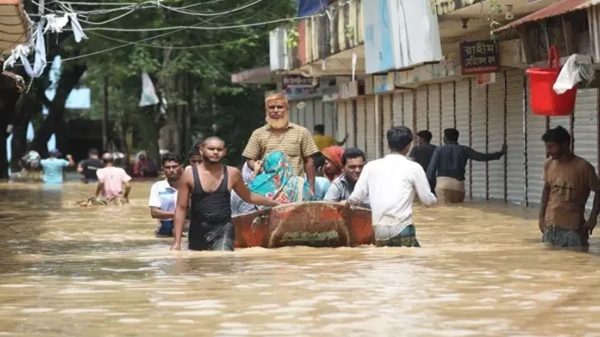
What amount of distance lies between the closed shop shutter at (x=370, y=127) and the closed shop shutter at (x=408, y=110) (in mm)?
3206

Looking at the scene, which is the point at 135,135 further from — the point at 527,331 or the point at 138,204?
the point at 527,331

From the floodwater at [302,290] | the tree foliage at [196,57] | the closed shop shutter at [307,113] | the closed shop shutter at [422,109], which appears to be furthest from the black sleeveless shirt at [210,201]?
the closed shop shutter at [307,113]

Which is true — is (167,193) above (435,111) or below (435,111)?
below

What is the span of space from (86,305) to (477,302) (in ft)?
8.76

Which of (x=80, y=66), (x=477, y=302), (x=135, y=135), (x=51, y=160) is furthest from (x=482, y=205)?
(x=135, y=135)

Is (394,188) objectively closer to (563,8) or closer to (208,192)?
(208,192)

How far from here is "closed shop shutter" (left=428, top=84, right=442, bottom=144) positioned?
97.1ft

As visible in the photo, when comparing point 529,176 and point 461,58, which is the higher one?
point 461,58

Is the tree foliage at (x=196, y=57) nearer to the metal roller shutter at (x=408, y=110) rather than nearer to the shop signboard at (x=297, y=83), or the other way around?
the shop signboard at (x=297, y=83)

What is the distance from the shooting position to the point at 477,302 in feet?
30.5

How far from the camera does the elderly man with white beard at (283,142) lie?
14.4 metres

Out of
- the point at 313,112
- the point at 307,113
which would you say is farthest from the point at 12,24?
the point at 307,113

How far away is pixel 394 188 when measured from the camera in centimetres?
1200

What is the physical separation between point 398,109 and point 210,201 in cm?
2096
